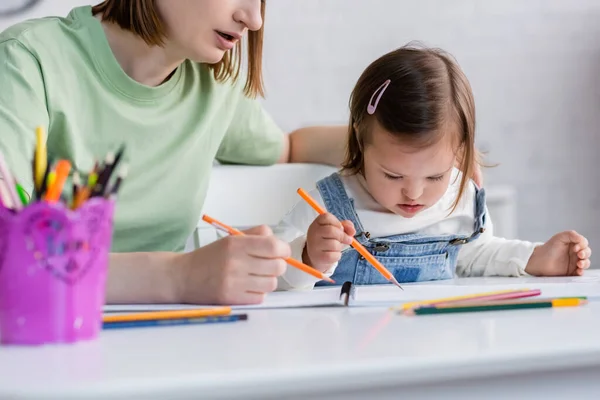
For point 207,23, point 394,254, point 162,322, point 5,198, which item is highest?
point 207,23

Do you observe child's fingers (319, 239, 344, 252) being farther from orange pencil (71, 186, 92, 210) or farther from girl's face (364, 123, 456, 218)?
orange pencil (71, 186, 92, 210)

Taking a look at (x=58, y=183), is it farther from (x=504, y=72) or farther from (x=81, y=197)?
(x=504, y=72)

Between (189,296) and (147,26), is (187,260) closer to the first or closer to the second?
(189,296)

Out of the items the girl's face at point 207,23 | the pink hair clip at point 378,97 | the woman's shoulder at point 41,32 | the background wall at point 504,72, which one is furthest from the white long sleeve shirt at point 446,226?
the background wall at point 504,72

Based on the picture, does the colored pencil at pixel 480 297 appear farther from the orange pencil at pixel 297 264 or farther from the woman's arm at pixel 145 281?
the woman's arm at pixel 145 281

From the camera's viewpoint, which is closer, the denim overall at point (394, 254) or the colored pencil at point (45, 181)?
the colored pencil at point (45, 181)

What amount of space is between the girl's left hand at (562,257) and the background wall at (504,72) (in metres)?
1.19

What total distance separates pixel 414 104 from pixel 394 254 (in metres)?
0.21

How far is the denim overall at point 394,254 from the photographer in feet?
3.72

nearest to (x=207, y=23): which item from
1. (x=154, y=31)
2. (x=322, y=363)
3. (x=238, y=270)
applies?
(x=154, y=31)

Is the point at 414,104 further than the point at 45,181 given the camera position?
Yes

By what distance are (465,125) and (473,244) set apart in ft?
0.62

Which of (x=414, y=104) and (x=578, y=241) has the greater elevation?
(x=414, y=104)

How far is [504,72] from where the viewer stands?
2.51 metres
